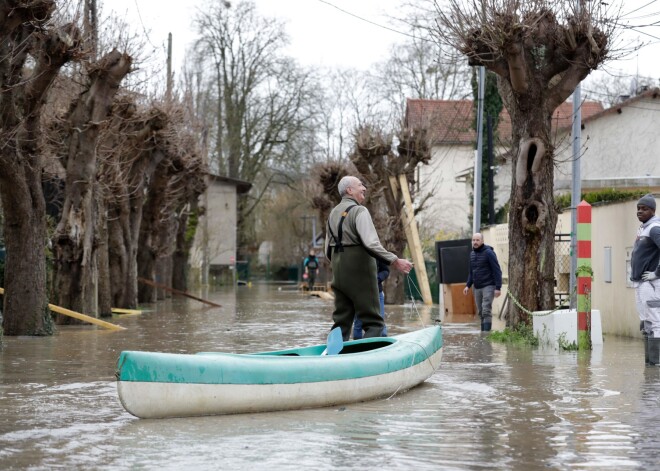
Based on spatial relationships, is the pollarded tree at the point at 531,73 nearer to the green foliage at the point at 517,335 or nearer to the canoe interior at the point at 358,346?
the green foliage at the point at 517,335

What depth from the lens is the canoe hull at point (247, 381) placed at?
832 centimetres

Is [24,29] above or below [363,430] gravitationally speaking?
above

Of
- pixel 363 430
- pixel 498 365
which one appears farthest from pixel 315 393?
pixel 498 365

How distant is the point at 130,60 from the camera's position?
70.0ft

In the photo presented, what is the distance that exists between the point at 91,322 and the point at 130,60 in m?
5.09

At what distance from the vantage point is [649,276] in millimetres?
12789

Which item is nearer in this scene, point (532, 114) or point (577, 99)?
point (532, 114)

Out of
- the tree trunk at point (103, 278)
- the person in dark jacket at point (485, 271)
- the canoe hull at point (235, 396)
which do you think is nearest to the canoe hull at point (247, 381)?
the canoe hull at point (235, 396)

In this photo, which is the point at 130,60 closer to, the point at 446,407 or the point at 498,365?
the point at 498,365

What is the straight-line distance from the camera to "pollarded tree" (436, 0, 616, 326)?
1655 cm

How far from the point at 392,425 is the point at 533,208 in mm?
9575

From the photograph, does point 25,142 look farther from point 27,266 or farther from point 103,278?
point 103,278

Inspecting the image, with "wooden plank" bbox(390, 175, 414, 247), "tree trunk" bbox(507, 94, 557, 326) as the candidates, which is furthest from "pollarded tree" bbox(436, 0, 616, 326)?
"wooden plank" bbox(390, 175, 414, 247)

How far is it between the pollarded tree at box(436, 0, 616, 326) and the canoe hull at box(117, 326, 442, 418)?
765 cm
